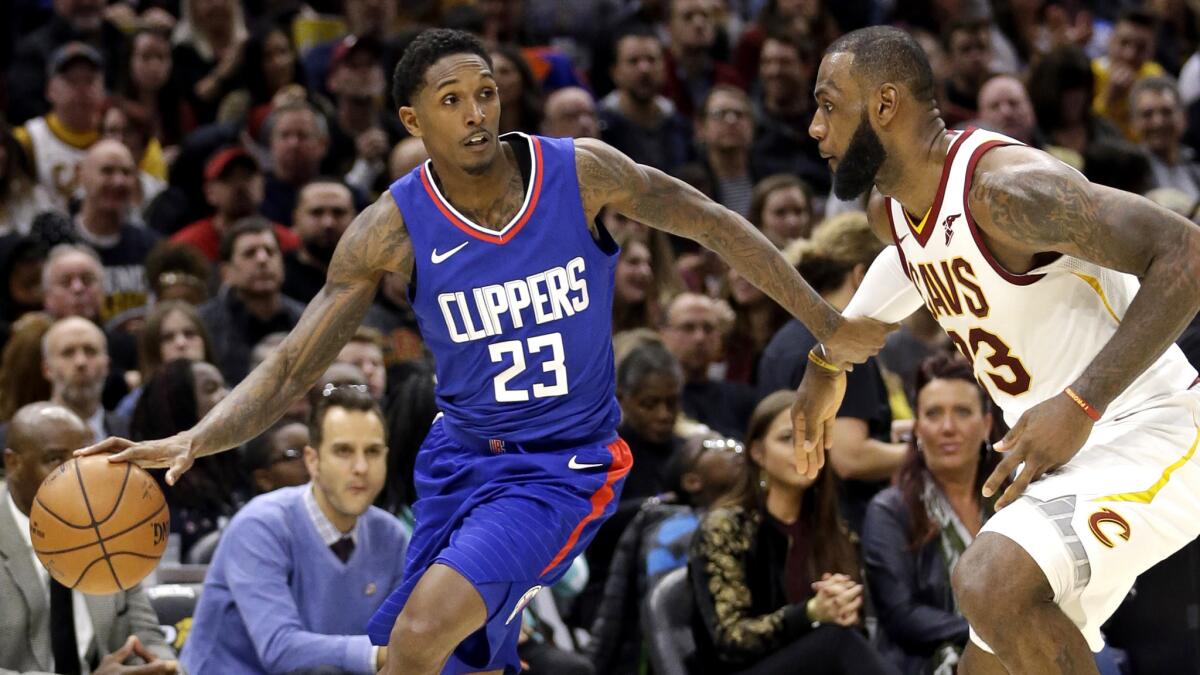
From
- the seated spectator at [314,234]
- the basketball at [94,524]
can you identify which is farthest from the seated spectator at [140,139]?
the basketball at [94,524]

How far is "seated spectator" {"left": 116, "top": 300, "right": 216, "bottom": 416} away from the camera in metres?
7.93

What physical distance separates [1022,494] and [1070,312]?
0.55m

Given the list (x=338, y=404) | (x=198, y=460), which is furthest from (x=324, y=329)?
(x=198, y=460)

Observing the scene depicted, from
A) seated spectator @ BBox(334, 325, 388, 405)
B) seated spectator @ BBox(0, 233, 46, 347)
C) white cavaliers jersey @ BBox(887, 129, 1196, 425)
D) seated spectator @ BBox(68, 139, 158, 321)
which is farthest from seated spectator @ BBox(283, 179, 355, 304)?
white cavaliers jersey @ BBox(887, 129, 1196, 425)

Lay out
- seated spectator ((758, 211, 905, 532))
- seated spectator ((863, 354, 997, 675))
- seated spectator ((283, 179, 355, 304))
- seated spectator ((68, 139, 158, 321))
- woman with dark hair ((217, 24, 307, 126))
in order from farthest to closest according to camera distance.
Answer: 1. woman with dark hair ((217, 24, 307, 126))
2. seated spectator ((68, 139, 158, 321))
3. seated spectator ((283, 179, 355, 304))
4. seated spectator ((758, 211, 905, 532))
5. seated spectator ((863, 354, 997, 675))

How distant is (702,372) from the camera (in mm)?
8547

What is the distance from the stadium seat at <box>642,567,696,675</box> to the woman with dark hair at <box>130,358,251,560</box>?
6.48ft

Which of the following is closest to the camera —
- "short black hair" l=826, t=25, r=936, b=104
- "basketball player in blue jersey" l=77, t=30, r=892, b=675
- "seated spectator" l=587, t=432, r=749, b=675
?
"short black hair" l=826, t=25, r=936, b=104

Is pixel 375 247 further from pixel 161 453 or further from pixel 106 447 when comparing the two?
pixel 106 447

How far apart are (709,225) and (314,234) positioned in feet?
14.3

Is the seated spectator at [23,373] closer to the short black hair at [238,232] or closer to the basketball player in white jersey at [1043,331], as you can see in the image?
the short black hair at [238,232]

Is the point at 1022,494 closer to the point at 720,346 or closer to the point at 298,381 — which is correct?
the point at 298,381

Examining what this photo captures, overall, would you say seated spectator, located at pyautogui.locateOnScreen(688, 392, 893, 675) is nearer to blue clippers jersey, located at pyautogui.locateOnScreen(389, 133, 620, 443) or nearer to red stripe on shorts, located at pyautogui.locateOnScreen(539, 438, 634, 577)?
red stripe on shorts, located at pyautogui.locateOnScreen(539, 438, 634, 577)

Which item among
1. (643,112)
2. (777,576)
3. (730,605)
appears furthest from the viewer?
(643,112)
